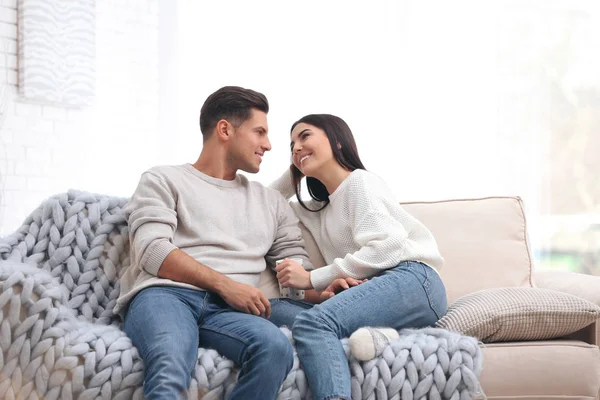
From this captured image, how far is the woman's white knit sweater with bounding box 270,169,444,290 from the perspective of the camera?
6.44 ft

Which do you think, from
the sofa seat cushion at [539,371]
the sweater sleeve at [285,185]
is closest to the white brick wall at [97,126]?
the sweater sleeve at [285,185]

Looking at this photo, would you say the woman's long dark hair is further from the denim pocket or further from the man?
the denim pocket

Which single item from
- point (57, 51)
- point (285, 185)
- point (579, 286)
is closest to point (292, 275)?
point (285, 185)

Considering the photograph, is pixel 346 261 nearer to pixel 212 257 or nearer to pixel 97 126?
pixel 212 257

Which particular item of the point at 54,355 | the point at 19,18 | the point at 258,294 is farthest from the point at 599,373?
the point at 19,18

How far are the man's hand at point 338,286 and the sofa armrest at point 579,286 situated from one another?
23.2 inches

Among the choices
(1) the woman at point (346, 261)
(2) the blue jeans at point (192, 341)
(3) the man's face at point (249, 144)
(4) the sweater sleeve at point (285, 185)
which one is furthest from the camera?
(4) the sweater sleeve at point (285, 185)

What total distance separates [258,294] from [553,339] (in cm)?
78

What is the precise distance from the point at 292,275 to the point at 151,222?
40cm

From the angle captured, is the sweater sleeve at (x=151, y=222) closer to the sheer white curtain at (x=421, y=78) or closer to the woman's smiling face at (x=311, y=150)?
the woman's smiling face at (x=311, y=150)

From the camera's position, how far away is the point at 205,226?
2.02 metres

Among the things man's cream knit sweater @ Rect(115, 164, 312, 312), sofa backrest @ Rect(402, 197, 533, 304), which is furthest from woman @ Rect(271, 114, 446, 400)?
sofa backrest @ Rect(402, 197, 533, 304)

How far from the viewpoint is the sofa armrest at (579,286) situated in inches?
75.2

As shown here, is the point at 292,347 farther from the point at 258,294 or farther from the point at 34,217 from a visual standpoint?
the point at 34,217
